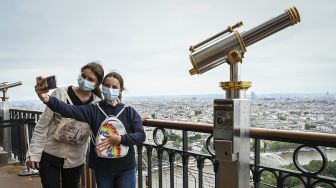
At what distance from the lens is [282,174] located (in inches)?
73.7

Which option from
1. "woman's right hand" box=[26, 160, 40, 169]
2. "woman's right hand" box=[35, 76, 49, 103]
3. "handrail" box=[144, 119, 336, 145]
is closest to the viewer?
"handrail" box=[144, 119, 336, 145]

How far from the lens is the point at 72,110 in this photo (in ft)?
7.48

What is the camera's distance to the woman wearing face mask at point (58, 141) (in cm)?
248

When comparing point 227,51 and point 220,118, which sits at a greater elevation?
point 227,51

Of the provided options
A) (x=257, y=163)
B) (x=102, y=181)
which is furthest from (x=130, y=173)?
(x=257, y=163)

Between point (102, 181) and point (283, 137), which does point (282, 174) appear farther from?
point (102, 181)

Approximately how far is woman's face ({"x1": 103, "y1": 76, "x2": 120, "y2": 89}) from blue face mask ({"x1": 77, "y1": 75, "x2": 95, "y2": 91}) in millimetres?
148

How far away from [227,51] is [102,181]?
4.39ft

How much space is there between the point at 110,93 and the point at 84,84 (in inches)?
9.9

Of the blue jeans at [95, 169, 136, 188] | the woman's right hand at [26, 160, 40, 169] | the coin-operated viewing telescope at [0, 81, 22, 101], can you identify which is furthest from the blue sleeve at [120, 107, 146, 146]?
the coin-operated viewing telescope at [0, 81, 22, 101]

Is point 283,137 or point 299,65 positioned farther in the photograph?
point 299,65

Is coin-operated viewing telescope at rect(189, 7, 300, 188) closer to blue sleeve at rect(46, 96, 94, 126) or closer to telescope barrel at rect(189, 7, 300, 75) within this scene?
telescope barrel at rect(189, 7, 300, 75)

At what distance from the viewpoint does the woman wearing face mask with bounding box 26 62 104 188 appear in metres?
2.48

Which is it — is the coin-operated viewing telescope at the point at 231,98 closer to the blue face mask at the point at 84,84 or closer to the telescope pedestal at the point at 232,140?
the telescope pedestal at the point at 232,140
